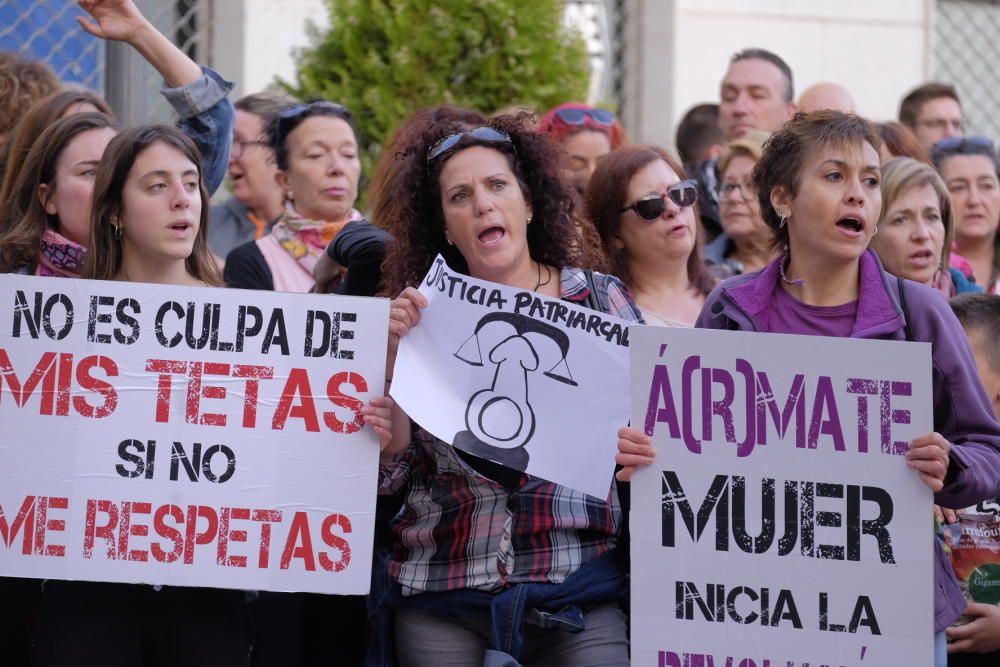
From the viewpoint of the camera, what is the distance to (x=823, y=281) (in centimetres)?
414

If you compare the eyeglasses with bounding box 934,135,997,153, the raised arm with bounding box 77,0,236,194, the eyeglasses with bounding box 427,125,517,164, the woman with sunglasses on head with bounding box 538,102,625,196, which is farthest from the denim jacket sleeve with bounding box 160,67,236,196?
the eyeglasses with bounding box 934,135,997,153

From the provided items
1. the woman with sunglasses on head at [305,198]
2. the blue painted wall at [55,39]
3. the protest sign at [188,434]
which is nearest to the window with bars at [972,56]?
the blue painted wall at [55,39]

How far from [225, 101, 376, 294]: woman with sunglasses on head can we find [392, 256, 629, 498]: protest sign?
51.4 inches

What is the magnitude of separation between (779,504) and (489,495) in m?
0.81

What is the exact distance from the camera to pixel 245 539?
13.6 feet

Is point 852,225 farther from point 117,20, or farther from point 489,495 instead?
point 117,20

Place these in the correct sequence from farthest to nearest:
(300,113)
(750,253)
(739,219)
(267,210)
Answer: (267,210)
(750,253)
(739,219)
(300,113)

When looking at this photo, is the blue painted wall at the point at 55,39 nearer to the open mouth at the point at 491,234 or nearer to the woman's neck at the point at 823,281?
the open mouth at the point at 491,234

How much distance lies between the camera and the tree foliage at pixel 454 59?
306 inches

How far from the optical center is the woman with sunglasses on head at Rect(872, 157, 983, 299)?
5.20m

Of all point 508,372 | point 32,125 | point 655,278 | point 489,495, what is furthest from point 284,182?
point 489,495

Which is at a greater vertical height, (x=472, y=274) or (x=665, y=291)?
(x=665, y=291)

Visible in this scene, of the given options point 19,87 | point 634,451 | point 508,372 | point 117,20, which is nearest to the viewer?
point 634,451

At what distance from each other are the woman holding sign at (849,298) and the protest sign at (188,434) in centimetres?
Answer: 87
